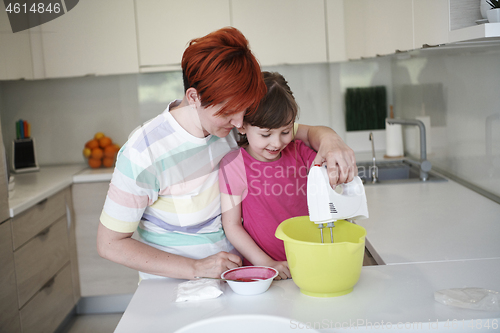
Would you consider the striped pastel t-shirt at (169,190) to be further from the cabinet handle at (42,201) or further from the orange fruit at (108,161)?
the orange fruit at (108,161)

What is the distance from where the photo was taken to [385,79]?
3281 millimetres

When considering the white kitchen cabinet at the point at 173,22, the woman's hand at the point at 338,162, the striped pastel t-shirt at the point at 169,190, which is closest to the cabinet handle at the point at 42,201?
the white kitchen cabinet at the point at 173,22

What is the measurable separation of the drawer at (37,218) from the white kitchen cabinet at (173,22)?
40.4 inches

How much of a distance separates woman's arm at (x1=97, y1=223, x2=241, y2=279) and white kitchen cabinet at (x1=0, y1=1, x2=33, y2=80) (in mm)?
1857

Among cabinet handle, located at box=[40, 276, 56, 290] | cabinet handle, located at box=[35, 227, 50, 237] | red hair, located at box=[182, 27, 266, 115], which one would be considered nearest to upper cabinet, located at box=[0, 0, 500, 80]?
cabinet handle, located at box=[35, 227, 50, 237]

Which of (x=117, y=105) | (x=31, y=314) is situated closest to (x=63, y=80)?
(x=117, y=105)

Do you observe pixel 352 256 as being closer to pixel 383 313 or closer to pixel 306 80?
pixel 383 313

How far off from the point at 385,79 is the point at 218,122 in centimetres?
244

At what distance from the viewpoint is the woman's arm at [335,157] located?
1049 mm

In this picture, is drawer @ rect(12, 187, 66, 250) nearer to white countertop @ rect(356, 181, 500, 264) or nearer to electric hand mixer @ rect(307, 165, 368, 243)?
white countertop @ rect(356, 181, 500, 264)

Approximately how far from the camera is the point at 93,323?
2.86 metres

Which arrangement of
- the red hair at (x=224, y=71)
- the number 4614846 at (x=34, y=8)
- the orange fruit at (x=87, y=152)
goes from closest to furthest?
the red hair at (x=224, y=71) → the number 4614846 at (x=34, y=8) → the orange fruit at (x=87, y=152)

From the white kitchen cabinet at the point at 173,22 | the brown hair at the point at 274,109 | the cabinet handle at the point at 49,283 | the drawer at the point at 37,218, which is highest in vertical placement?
the white kitchen cabinet at the point at 173,22

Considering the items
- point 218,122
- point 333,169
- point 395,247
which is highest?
point 218,122
